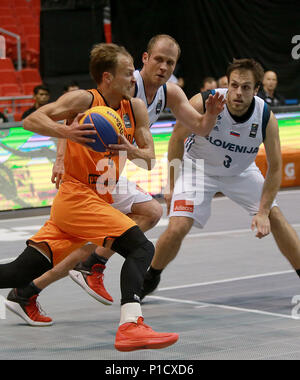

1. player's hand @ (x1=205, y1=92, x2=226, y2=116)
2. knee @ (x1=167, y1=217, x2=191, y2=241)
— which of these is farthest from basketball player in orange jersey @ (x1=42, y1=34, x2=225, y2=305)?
player's hand @ (x1=205, y1=92, x2=226, y2=116)

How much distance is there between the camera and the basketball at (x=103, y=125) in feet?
17.6

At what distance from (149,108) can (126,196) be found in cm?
73

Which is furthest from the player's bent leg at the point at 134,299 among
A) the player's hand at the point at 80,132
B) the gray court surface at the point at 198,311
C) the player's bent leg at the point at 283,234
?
the player's bent leg at the point at 283,234

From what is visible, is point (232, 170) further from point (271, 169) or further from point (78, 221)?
point (78, 221)

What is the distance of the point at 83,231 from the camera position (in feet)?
18.5

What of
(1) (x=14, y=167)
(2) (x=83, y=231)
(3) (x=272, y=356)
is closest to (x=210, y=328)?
(3) (x=272, y=356)

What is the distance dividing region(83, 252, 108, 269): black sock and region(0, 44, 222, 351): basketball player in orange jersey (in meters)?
Result: 1.16

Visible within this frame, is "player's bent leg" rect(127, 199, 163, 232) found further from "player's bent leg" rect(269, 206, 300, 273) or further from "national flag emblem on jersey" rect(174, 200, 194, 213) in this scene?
"player's bent leg" rect(269, 206, 300, 273)

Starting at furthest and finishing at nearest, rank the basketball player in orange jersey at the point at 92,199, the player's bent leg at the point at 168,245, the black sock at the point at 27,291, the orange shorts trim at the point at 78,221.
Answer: the player's bent leg at the point at 168,245
the black sock at the point at 27,291
the orange shorts trim at the point at 78,221
the basketball player in orange jersey at the point at 92,199

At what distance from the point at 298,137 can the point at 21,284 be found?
917 cm

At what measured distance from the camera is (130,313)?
17.5ft

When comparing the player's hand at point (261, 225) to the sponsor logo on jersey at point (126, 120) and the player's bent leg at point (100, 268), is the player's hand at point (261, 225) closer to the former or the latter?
the player's bent leg at point (100, 268)

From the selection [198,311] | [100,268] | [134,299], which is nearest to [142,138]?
[134,299]

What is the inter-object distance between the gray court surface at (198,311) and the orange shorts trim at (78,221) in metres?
0.67
